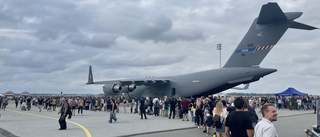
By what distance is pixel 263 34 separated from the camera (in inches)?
813

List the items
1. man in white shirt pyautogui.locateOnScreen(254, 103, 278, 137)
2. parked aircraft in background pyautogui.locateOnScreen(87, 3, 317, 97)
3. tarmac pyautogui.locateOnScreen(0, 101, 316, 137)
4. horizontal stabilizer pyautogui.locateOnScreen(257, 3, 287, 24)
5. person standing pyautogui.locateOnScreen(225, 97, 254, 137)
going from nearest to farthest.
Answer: man in white shirt pyautogui.locateOnScreen(254, 103, 278, 137) → person standing pyautogui.locateOnScreen(225, 97, 254, 137) → tarmac pyautogui.locateOnScreen(0, 101, 316, 137) → horizontal stabilizer pyautogui.locateOnScreen(257, 3, 287, 24) → parked aircraft in background pyautogui.locateOnScreen(87, 3, 317, 97)

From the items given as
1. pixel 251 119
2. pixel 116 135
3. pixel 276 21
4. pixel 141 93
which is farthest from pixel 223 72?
pixel 251 119

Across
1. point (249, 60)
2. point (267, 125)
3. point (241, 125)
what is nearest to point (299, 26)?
point (249, 60)

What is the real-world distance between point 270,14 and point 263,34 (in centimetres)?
220

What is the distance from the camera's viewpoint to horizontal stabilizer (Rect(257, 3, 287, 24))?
57.9ft

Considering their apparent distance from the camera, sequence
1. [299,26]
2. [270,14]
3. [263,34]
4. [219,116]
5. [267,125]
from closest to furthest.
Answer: [267,125] < [219,116] < [270,14] < [299,26] < [263,34]

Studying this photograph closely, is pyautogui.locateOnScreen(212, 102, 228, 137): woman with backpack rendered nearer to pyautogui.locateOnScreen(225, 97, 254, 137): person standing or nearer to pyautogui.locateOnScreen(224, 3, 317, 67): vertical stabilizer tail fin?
pyautogui.locateOnScreen(225, 97, 254, 137): person standing

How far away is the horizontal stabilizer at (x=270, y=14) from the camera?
17647 mm

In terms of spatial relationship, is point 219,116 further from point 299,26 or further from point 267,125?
point 299,26

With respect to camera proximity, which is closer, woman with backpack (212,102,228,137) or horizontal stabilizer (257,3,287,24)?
woman with backpack (212,102,228,137)

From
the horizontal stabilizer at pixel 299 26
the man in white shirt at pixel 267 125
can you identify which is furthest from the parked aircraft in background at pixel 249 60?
the man in white shirt at pixel 267 125

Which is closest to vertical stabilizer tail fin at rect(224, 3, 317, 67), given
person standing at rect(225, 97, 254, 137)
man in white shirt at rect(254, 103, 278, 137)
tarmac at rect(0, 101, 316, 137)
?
tarmac at rect(0, 101, 316, 137)

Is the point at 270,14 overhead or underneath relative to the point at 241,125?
overhead

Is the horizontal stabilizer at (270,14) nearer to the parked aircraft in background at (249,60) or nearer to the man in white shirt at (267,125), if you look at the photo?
the parked aircraft in background at (249,60)
